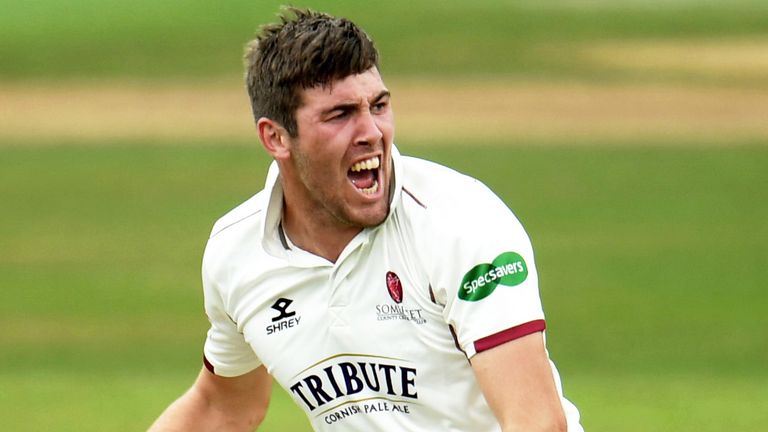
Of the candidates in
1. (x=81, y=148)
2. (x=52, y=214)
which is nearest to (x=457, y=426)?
(x=52, y=214)

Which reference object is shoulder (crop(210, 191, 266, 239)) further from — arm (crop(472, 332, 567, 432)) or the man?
arm (crop(472, 332, 567, 432))

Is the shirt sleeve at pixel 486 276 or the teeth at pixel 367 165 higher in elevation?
the teeth at pixel 367 165

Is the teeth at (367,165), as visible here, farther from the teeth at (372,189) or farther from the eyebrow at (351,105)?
the eyebrow at (351,105)

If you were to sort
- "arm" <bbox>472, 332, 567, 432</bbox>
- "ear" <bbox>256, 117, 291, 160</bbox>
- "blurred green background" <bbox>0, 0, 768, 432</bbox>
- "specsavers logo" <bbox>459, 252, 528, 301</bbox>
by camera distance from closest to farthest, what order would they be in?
"arm" <bbox>472, 332, 567, 432</bbox> < "specsavers logo" <bbox>459, 252, 528, 301</bbox> < "ear" <bbox>256, 117, 291, 160</bbox> < "blurred green background" <bbox>0, 0, 768, 432</bbox>

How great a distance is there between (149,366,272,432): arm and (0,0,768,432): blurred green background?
446 centimetres

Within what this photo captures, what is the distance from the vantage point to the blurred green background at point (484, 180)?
36.7ft

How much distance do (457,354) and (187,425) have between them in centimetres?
105

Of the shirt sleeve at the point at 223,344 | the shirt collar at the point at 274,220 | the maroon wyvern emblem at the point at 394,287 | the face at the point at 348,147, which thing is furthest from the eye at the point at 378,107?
the shirt sleeve at the point at 223,344

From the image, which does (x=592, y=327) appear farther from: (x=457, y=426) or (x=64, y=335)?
(x=457, y=426)

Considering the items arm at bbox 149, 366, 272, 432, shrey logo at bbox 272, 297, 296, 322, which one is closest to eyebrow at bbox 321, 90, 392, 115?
shrey logo at bbox 272, 297, 296, 322

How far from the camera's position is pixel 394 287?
4.45 meters

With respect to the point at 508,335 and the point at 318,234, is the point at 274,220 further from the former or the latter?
the point at 508,335

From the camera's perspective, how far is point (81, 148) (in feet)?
60.2

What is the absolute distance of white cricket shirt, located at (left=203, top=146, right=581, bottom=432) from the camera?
4.16 meters
